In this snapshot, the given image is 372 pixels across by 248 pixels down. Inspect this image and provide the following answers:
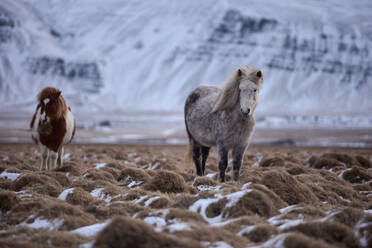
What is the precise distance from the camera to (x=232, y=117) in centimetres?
848

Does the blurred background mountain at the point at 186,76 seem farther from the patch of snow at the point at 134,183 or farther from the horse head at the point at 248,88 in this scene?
the horse head at the point at 248,88

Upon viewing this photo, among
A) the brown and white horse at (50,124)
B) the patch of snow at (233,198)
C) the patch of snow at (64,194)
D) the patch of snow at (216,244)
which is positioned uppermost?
the brown and white horse at (50,124)

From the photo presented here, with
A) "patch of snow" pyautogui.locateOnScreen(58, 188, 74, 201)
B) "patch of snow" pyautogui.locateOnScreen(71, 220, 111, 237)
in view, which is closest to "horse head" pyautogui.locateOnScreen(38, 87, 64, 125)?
"patch of snow" pyautogui.locateOnScreen(58, 188, 74, 201)

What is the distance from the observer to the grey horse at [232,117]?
8.16 metres

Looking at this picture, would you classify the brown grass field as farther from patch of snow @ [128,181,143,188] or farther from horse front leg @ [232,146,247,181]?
horse front leg @ [232,146,247,181]

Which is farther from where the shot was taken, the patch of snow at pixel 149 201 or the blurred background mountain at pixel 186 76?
the blurred background mountain at pixel 186 76

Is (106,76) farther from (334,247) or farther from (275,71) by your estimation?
(334,247)

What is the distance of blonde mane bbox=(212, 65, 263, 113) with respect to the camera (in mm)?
8266

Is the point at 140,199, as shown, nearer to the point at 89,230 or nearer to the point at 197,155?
the point at 89,230

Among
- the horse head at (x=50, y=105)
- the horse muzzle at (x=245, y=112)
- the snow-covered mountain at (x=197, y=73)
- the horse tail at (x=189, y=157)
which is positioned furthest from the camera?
the snow-covered mountain at (x=197, y=73)

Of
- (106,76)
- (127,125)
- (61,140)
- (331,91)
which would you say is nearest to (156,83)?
(106,76)

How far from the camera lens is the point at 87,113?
160000 millimetres

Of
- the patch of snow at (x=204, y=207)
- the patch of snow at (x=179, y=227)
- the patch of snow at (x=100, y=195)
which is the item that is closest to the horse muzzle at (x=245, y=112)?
the patch of snow at (x=204, y=207)

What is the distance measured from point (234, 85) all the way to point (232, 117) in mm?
686
